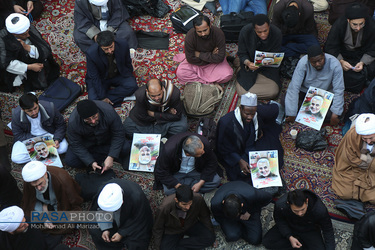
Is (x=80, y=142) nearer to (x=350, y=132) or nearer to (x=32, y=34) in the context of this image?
(x=32, y=34)

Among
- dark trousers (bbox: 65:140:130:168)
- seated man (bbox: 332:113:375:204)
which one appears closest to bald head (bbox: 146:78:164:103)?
dark trousers (bbox: 65:140:130:168)

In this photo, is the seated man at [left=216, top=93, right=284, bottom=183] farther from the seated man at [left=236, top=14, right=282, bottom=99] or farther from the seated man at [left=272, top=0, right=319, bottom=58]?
the seated man at [left=272, top=0, right=319, bottom=58]

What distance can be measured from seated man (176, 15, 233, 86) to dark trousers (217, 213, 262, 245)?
2585mm

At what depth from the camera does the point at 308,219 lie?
5.82 meters

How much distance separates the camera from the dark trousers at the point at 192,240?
20.4 ft

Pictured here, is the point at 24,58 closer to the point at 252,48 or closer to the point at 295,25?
the point at 252,48

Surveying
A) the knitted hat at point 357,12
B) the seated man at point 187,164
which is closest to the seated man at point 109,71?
the seated man at point 187,164

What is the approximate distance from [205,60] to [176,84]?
754 millimetres

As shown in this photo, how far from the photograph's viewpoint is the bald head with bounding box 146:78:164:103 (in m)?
6.66

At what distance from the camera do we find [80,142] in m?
6.95

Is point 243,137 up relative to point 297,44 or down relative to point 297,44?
down

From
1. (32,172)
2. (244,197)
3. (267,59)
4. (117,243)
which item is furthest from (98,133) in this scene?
(267,59)

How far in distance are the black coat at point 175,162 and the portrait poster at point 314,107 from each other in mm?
1725

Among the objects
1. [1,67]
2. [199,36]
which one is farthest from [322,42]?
[1,67]
